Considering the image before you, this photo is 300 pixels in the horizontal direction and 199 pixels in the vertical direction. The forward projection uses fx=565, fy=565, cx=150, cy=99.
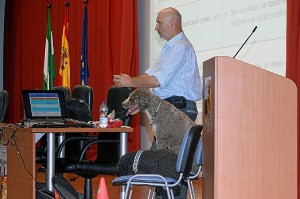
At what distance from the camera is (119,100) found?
424 cm

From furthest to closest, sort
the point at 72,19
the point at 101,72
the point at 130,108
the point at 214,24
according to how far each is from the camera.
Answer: the point at 72,19
the point at 101,72
the point at 214,24
the point at 130,108

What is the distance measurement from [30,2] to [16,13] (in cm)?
63

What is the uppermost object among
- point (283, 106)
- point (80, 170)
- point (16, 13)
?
point (16, 13)

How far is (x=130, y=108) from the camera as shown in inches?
138

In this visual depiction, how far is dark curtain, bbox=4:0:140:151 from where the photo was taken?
734 cm

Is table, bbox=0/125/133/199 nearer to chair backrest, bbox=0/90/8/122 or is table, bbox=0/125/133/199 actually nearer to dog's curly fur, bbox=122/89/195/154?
dog's curly fur, bbox=122/89/195/154

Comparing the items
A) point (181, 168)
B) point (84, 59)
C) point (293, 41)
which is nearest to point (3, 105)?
point (84, 59)

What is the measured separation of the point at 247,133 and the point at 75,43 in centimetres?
703

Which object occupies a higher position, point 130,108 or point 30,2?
point 30,2

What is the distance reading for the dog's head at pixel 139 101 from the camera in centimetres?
334

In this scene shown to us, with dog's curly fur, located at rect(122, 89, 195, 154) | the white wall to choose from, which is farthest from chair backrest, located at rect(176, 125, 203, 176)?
the white wall

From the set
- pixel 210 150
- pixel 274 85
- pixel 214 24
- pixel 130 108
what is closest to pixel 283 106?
pixel 274 85

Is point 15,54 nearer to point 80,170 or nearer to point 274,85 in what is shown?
point 80,170

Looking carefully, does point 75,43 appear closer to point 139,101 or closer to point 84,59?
point 84,59
